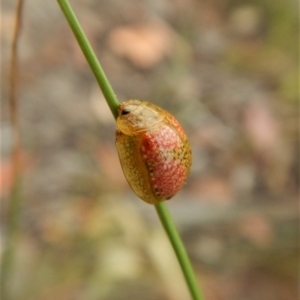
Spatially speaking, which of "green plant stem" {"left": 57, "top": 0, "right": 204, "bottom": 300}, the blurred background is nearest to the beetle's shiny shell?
"green plant stem" {"left": 57, "top": 0, "right": 204, "bottom": 300}

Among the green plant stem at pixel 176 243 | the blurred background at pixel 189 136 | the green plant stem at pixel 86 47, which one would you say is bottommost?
the blurred background at pixel 189 136

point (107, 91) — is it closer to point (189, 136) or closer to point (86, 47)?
point (86, 47)

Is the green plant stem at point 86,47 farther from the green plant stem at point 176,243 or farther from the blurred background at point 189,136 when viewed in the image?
the blurred background at point 189,136

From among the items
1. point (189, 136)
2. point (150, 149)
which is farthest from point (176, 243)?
point (189, 136)

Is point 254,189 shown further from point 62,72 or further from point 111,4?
point 111,4

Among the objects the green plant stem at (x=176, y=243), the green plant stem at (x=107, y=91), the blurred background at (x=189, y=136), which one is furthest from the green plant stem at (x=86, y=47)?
the blurred background at (x=189, y=136)

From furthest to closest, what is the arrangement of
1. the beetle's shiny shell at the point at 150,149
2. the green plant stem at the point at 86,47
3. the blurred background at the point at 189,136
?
the blurred background at the point at 189,136 < the beetle's shiny shell at the point at 150,149 < the green plant stem at the point at 86,47
